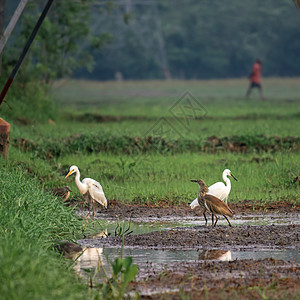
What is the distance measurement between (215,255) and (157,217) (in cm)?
234

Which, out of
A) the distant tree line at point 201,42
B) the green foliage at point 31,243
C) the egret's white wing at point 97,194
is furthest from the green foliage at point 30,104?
the distant tree line at point 201,42

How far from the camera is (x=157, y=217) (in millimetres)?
9078

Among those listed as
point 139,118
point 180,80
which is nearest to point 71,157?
point 139,118

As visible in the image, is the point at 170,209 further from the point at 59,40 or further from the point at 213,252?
the point at 59,40

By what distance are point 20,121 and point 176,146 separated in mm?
6503

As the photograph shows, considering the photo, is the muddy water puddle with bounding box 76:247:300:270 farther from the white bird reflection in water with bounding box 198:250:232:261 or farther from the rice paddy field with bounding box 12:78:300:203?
the rice paddy field with bounding box 12:78:300:203

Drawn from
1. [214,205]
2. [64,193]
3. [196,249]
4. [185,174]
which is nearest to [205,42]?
[185,174]

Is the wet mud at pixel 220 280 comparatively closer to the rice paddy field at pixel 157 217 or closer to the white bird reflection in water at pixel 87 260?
the rice paddy field at pixel 157 217

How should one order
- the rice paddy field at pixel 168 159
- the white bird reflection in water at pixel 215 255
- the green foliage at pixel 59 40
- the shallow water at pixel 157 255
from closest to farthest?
the shallow water at pixel 157 255
the white bird reflection in water at pixel 215 255
the rice paddy field at pixel 168 159
the green foliage at pixel 59 40

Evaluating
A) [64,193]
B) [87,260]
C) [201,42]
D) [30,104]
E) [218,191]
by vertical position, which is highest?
[201,42]

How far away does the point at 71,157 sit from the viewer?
13750mm

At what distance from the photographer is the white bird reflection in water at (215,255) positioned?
6.68 meters

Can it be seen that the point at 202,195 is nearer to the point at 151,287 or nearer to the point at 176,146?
the point at 151,287

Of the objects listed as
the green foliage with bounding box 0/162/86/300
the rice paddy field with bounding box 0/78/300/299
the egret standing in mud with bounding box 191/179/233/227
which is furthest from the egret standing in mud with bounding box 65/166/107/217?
the egret standing in mud with bounding box 191/179/233/227
